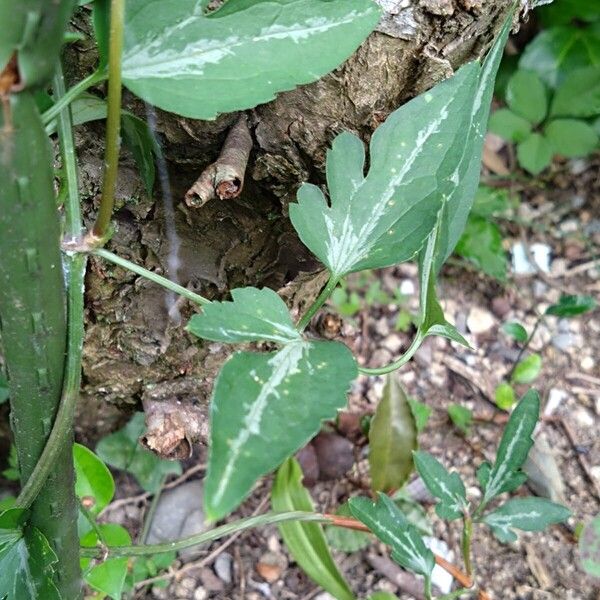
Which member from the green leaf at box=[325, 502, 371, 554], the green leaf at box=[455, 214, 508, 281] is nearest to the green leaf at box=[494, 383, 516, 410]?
the green leaf at box=[455, 214, 508, 281]

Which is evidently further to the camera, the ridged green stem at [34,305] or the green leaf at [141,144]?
the green leaf at [141,144]

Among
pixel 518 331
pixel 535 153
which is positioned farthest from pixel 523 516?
pixel 535 153

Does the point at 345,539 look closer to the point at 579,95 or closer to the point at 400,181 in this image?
the point at 400,181

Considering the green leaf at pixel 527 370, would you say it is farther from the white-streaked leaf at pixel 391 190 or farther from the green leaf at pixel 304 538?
the white-streaked leaf at pixel 391 190

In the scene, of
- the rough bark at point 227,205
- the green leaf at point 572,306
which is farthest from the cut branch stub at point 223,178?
the green leaf at point 572,306

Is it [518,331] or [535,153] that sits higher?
[535,153]

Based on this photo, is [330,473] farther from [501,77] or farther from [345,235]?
[501,77]
